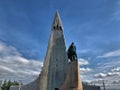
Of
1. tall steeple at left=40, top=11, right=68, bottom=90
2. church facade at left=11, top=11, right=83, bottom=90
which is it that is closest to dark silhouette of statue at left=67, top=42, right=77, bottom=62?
church facade at left=11, top=11, right=83, bottom=90

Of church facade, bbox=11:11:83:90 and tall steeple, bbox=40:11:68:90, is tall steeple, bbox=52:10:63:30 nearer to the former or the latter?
tall steeple, bbox=40:11:68:90

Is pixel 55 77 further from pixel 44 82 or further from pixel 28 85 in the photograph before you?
pixel 28 85

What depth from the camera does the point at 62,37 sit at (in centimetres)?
3912

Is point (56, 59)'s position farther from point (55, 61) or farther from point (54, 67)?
point (54, 67)

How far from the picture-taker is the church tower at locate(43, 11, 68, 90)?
1342 inches

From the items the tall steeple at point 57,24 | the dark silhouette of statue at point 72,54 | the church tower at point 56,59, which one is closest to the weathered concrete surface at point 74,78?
the dark silhouette of statue at point 72,54

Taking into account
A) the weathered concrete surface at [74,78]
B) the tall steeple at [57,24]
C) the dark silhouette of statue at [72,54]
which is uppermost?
the tall steeple at [57,24]

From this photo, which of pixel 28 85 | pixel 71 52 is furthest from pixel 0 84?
pixel 71 52

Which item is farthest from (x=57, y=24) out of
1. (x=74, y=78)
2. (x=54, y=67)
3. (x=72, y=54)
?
(x=74, y=78)

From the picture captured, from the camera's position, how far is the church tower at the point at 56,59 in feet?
112

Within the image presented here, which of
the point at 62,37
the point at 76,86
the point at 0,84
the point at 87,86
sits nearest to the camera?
the point at 76,86

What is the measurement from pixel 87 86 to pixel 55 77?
782 cm

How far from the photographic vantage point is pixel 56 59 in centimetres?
3616

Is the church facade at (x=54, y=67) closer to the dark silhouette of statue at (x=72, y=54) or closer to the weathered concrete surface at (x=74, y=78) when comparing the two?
the dark silhouette of statue at (x=72, y=54)
